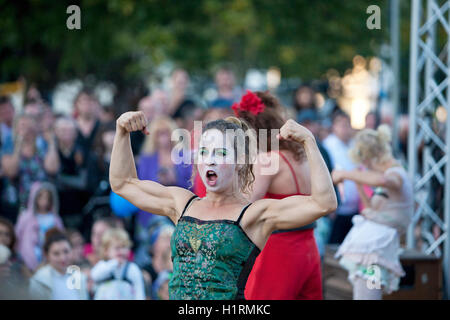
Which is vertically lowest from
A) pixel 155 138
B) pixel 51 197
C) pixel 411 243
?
pixel 411 243

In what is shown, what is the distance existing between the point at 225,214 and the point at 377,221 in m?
1.99

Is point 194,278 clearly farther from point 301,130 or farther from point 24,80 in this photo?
point 24,80

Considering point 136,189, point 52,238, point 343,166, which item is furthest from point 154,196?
point 343,166

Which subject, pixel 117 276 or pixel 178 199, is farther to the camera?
pixel 117 276

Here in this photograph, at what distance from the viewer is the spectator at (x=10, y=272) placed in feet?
18.0

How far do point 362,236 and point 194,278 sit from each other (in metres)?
2.05

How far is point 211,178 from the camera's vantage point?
3316 millimetres

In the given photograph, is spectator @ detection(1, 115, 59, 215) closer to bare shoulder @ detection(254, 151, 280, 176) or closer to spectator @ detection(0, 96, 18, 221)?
spectator @ detection(0, 96, 18, 221)

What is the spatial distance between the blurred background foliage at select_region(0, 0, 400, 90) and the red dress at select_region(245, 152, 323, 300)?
22.7ft

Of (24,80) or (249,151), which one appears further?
(24,80)

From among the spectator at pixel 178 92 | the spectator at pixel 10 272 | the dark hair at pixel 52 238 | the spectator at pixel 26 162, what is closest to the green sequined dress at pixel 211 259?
the spectator at pixel 10 272

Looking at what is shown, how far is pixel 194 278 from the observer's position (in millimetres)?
3246

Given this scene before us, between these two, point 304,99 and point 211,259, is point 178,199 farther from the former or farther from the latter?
point 304,99
